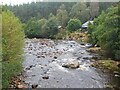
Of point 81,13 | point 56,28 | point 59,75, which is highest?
point 81,13

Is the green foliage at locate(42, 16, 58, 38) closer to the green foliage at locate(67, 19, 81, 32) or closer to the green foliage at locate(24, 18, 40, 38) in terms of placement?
the green foliage at locate(24, 18, 40, 38)

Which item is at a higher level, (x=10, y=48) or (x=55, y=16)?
(x=55, y=16)

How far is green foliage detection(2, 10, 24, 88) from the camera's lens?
18.3 m

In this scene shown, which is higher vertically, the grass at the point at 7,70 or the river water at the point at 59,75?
the grass at the point at 7,70

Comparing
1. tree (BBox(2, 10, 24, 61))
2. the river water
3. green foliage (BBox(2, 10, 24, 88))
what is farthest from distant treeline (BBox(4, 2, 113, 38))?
green foliage (BBox(2, 10, 24, 88))

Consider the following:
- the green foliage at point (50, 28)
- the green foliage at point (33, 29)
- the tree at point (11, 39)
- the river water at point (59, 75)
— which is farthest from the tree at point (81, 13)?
the tree at point (11, 39)

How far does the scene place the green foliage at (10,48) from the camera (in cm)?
1828

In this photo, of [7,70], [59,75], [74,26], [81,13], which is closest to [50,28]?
[74,26]

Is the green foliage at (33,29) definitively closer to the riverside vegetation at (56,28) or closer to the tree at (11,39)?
the riverside vegetation at (56,28)

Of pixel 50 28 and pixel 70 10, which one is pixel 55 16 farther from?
pixel 50 28

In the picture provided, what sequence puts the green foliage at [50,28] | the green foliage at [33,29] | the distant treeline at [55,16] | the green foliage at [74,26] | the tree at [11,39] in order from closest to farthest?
the tree at [11,39]
the green foliage at [50,28]
the distant treeline at [55,16]
the green foliage at [33,29]
the green foliage at [74,26]

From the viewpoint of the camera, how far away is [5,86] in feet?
59.4

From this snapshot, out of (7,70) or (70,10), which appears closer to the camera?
(7,70)

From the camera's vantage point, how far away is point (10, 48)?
2112 cm
